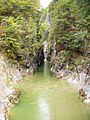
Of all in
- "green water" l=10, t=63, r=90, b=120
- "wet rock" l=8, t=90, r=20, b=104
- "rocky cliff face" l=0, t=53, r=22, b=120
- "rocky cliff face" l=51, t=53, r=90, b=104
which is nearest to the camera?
"green water" l=10, t=63, r=90, b=120

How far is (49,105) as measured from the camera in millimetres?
14055

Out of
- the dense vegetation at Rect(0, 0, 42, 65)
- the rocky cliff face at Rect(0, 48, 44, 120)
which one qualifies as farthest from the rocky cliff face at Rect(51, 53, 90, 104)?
the dense vegetation at Rect(0, 0, 42, 65)

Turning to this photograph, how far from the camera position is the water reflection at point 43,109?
467 inches

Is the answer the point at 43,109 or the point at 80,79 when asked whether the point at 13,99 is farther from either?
the point at 80,79

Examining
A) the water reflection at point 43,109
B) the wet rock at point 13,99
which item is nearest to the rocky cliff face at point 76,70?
the water reflection at point 43,109

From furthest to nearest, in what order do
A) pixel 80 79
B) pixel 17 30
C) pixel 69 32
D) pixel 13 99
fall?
pixel 69 32 → pixel 17 30 → pixel 80 79 → pixel 13 99

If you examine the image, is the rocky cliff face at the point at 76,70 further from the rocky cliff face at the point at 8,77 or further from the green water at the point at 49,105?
the rocky cliff face at the point at 8,77

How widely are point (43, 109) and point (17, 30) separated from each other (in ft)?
38.0

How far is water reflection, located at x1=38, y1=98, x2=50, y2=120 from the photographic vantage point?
11874 millimetres

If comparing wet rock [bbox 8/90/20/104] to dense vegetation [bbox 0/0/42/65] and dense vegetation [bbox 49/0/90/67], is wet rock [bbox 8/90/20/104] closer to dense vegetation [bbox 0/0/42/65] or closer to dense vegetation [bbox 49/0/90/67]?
dense vegetation [bbox 0/0/42/65]

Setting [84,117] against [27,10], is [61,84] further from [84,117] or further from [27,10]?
[27,10]

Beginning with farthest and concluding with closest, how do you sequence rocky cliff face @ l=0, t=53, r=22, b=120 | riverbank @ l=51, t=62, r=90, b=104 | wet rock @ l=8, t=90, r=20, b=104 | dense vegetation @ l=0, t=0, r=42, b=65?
1. dense vegetation @ l=0, t=0, r=42, b=65
2. riverbank @ l=51, t=62, r=90, b=104
3. rocky cliff face @ l=0, t=53, r=22, b=120
4. wet rock @ l=8, t=90, r=20, b=104

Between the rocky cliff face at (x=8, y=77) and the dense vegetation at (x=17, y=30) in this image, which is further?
the dense vegetation at (x=17, y=30)

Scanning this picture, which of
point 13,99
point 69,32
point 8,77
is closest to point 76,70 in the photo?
point 69,32
